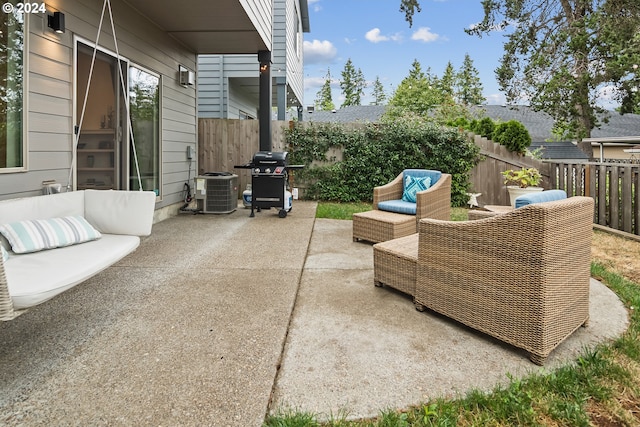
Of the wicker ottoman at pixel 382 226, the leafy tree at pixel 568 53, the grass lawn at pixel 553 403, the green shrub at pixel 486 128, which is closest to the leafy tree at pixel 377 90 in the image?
the leafy tree at pixel 568 53

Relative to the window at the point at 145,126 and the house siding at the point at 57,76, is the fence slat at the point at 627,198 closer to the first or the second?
the window at the point at 145,126

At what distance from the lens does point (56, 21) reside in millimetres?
3461

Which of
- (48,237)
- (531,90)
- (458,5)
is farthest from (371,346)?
(458,5)

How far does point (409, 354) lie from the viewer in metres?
2.00

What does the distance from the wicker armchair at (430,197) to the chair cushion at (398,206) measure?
9cm

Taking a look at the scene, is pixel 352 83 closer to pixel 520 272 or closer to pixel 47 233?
pixel 47 233

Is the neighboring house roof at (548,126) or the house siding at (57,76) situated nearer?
the house siding at (57,76)

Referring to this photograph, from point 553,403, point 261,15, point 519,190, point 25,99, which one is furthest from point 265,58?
point 553,403

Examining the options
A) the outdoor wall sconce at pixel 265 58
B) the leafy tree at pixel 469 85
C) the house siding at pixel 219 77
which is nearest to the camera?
the outdoor wall sconce at pixel 265 58

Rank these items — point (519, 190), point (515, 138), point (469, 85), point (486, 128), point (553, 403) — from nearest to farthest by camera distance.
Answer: point (553, 403)
point (519, 190)
point (515, 138)
point (486, 128)
point (469, 85)

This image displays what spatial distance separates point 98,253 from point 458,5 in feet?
61.0

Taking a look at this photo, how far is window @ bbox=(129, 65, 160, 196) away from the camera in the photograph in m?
5.17

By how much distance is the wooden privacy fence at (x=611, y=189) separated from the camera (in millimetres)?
4988

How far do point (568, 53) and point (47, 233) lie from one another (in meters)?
12.6
